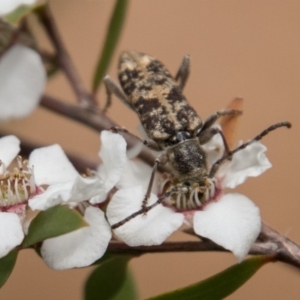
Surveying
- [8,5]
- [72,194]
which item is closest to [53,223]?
[72,194]

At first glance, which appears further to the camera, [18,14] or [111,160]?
[18,14]

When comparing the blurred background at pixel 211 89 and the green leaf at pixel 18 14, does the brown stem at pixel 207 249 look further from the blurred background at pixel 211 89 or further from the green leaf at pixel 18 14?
the blurred background at pixel 211 89

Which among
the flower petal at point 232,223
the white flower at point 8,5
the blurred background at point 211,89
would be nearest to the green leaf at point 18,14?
the white flower at point 8,5

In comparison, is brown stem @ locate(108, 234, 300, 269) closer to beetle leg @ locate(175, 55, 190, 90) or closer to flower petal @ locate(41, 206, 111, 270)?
flower petal @ locate(41, 206, 111, 270)

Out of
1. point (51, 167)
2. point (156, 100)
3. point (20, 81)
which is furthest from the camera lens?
point (20, 81)

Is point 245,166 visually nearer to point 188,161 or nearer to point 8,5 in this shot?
point 188,161

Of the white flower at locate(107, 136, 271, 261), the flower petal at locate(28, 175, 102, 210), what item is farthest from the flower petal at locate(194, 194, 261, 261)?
the flower petal at locate(28, 175, 102, 210)

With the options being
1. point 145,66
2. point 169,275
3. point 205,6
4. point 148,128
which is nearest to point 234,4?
point 205,6

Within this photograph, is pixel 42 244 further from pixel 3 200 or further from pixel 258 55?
pixel 258 55
